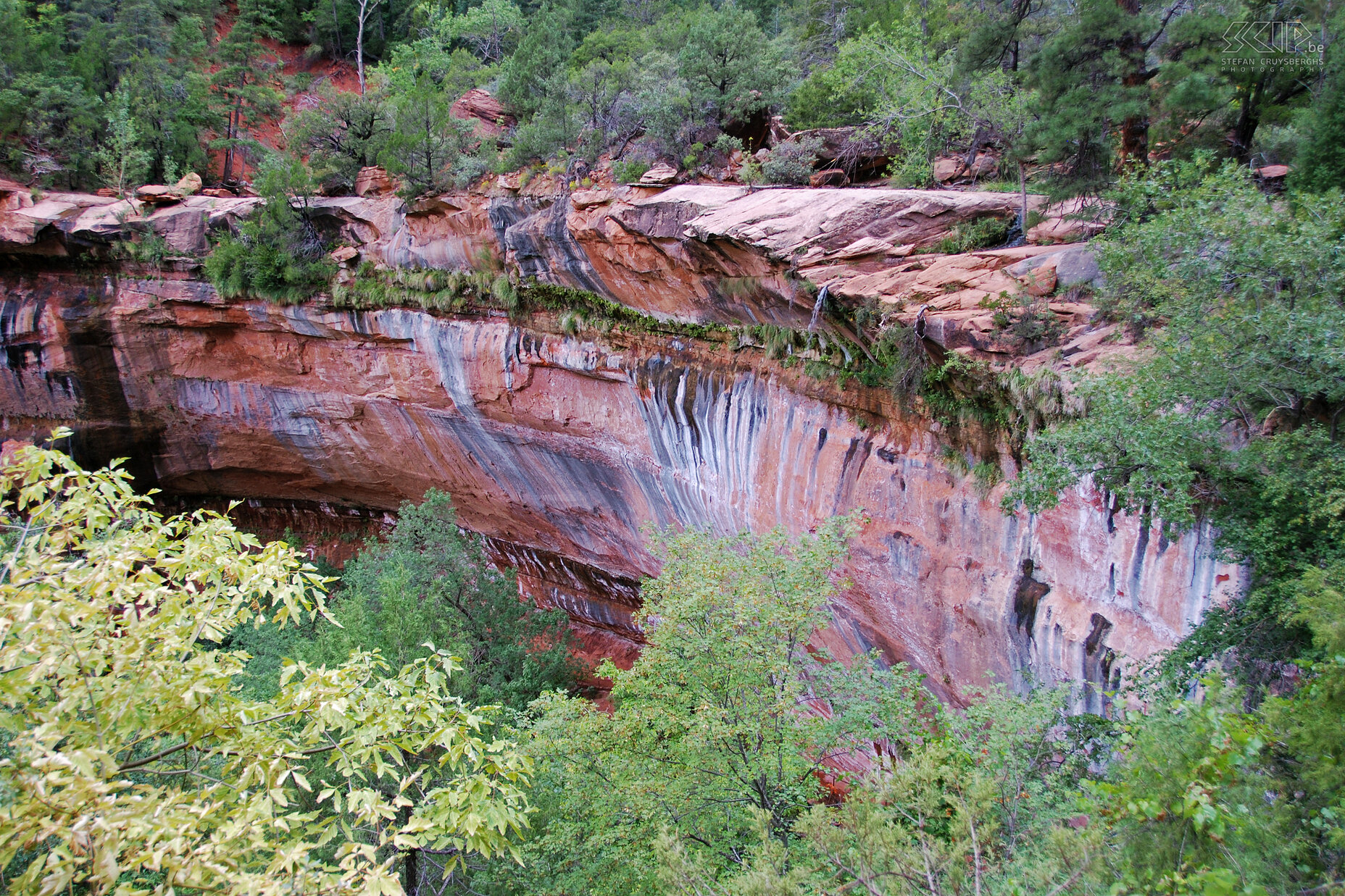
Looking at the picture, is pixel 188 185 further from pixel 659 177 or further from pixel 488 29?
pixel 659 177

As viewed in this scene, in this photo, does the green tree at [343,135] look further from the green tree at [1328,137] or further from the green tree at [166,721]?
the green tree at [1328,137]

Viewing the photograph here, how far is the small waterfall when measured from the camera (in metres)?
8.98

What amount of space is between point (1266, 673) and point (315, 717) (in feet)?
21.1

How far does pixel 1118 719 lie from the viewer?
5711 mm

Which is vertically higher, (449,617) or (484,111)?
(484,111)

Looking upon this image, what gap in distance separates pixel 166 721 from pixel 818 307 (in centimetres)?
798

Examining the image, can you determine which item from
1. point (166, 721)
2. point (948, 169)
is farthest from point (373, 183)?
point (166, 721)

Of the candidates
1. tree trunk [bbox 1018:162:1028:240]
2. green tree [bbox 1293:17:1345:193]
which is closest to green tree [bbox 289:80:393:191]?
tree trunk [bbox 1018:162:1028:240]

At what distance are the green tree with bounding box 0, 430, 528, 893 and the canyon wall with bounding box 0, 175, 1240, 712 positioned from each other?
6.11m

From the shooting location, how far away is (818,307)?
9156mm

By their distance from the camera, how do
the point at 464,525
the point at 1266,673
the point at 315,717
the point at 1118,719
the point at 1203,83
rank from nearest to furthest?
1. the point at 315,717
2. the point at 1266,673
3. the point at 1118,719
4. the point at 1203,83
5. the point at 464,525

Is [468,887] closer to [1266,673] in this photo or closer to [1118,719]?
[1118,719]

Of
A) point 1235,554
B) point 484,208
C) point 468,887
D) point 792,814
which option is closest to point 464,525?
point 484,208

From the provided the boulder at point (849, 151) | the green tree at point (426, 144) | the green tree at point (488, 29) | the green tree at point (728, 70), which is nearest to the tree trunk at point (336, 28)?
the green tree at point (488, 29)
